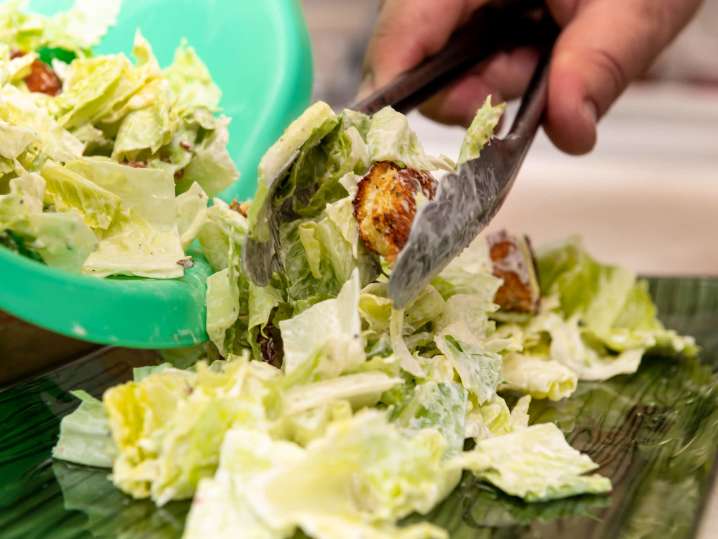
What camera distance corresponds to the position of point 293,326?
29.0 inches

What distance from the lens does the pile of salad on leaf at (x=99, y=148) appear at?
750mm

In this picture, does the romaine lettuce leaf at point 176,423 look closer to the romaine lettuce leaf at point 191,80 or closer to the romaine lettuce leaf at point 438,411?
the romaine lettuce leaf at point 438,411

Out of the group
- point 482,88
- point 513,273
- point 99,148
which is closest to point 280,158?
point 99,148

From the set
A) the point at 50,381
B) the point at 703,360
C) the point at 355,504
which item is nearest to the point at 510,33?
the point at 703,360

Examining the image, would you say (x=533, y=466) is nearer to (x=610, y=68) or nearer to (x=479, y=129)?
(x=479, y=129)

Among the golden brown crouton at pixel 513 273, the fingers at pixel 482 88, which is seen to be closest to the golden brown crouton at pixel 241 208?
the golden brown crouton at pixel 513 273

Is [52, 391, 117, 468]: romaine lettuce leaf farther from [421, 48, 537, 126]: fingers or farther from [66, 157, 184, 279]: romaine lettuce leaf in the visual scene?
[421, 48, 537, 126]: fingers

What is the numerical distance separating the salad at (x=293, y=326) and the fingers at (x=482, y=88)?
0.37m

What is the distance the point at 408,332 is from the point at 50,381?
0.35 meters

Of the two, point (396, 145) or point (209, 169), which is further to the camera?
point (209, 169)

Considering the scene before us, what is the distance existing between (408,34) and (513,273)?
373 millimetres

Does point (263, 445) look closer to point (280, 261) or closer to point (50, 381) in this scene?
point (280, 261)

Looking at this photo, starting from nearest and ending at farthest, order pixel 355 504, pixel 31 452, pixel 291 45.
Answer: pixel 355 504 < pixel 31 452 < pixel 291 45

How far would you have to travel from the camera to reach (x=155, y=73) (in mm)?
1027
